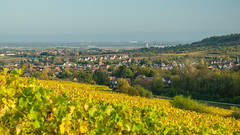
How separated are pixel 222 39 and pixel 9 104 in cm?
10293

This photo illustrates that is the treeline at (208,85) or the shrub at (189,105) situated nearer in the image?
the shrub at (189,105)

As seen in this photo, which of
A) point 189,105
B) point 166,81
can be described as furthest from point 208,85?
point 189,105

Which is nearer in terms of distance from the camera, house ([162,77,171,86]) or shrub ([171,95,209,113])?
shrub ([171,95,209,113])

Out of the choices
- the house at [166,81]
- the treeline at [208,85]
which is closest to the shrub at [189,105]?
the treeline at [208,85]

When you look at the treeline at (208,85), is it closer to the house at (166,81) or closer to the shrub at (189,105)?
the house at (166,81)

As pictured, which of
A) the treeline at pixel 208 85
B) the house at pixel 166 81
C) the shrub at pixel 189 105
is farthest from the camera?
the house at pixel 166 81

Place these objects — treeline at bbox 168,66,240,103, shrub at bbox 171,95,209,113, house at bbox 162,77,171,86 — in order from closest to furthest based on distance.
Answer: shrub at bbox 171,95,209,113 → treeline at bbox 168,66,240,103 → house at bbox 162,77,171,86

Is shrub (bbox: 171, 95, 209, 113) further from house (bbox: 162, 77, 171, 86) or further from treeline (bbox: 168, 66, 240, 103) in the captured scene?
house (bbox: 162, 77, 171, 86)

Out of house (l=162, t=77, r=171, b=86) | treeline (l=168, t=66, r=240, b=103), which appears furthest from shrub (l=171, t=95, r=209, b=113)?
house (l=162, t=77, r=171, b=86)

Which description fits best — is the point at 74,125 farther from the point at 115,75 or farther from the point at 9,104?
the point at 115,75

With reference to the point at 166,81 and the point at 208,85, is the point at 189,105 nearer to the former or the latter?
the point at 208,85

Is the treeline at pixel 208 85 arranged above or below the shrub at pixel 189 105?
below

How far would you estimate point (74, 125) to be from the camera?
1779mm

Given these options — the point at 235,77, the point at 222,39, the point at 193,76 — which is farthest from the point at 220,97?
the point at 222,39
